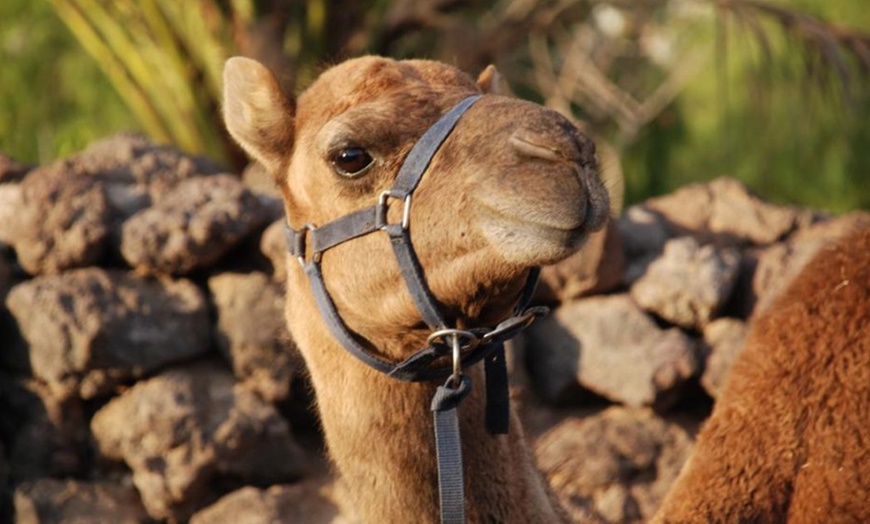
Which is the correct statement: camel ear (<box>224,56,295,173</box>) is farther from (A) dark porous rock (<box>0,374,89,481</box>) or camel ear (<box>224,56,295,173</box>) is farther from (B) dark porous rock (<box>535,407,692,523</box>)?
(A) dark porous rock (<box>0,374,89,481</box>)

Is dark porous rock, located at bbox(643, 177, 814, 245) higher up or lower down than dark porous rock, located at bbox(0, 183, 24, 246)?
lower down

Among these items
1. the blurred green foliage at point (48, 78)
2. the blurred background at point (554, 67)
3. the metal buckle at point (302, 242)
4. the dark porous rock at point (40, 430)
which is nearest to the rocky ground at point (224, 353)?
the dark porous rock at point (40, 430)

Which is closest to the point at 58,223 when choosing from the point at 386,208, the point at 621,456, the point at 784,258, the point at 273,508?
the point at 273,508

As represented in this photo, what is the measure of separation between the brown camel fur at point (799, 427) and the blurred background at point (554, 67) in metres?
1.73

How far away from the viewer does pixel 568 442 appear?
543cm

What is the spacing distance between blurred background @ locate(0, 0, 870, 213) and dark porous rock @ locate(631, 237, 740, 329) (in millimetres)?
1514

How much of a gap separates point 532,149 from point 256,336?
299cm

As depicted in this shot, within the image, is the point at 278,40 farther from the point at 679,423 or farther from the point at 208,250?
the point at 679,423

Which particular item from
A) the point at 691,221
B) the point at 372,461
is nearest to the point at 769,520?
the point at 372,461

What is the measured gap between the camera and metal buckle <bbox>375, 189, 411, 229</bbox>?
3.11 metres

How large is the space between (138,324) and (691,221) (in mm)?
2659

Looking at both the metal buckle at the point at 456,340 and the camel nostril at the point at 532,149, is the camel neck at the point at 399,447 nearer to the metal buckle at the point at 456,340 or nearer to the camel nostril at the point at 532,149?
the metal buckle at the point at 456,340

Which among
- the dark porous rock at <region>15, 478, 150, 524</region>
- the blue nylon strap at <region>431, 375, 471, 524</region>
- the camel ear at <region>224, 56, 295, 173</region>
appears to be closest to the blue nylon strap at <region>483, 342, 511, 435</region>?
the blue nylon strap at <region>431, 375, 471, 524</region>

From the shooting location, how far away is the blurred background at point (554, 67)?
771 cm
